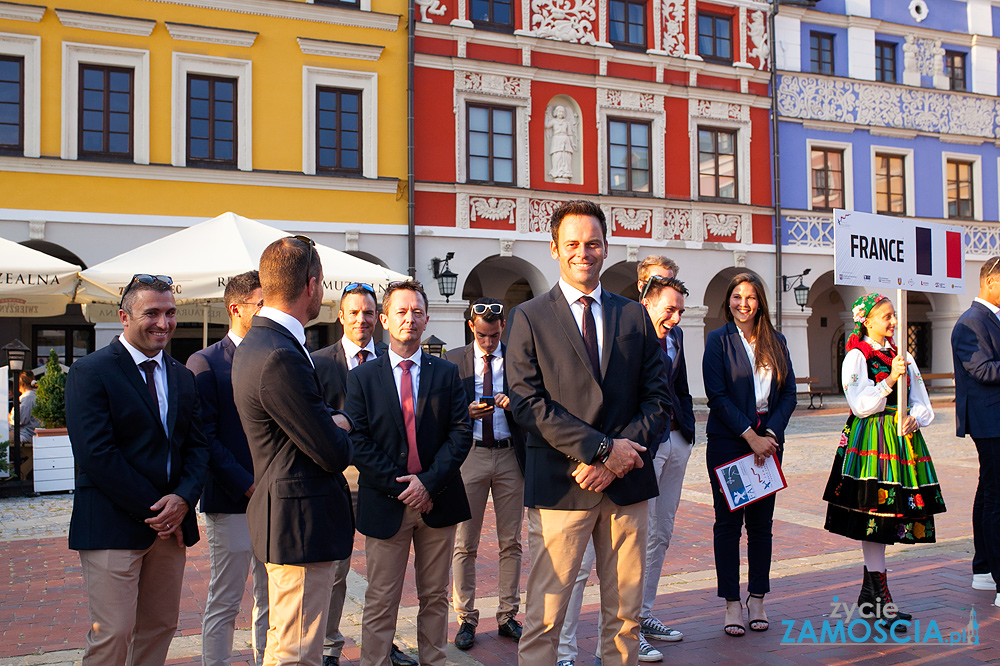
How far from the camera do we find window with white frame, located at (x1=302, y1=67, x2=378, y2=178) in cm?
1638

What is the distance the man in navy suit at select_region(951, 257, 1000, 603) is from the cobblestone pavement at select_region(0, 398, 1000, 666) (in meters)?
0.34

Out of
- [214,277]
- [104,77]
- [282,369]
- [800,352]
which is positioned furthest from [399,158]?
[282,369]

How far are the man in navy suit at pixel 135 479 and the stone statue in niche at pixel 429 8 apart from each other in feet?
49.3

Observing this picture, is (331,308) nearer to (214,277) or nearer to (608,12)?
(214,277)

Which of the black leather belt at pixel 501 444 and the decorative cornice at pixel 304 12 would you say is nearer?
the black leather belt at pixel 501 444

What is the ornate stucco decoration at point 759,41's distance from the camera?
2025 cm

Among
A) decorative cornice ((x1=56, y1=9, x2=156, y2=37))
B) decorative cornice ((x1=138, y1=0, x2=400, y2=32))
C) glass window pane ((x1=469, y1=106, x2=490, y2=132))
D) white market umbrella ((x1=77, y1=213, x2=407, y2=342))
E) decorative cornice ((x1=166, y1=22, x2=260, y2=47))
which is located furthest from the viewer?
glass window pane ((x1=469, y1=106, x2=490, y2=132))

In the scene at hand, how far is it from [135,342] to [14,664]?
208cm

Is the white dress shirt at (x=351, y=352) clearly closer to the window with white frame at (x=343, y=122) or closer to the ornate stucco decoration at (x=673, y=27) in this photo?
the window with white frame at (x=343, y=122)

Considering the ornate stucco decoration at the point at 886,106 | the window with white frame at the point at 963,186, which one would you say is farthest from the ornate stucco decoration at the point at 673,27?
the window with white frame at the point at 963,186

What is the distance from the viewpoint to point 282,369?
9.41ft

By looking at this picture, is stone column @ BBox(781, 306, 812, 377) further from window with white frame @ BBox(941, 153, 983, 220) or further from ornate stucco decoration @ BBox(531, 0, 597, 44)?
ornate stucco decoration @ BBox(531, 0, 597, 44)

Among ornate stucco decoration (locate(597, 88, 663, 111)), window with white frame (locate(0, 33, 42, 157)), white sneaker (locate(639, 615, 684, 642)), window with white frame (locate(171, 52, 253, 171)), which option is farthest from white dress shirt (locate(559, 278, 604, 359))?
ornate stucco decoration (locate(597, 88, 663, 111))

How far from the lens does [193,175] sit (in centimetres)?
1541
